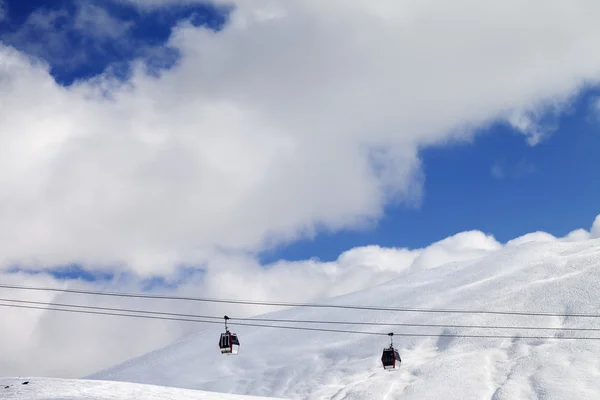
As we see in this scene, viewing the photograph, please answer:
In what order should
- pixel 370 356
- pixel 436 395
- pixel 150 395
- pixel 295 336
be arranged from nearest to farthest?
1. pixel 150 395
2. pixel 436 395
3. pixel 370 356
4. pixel 295 336

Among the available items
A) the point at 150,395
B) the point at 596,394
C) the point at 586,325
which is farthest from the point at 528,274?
the point at 150,395

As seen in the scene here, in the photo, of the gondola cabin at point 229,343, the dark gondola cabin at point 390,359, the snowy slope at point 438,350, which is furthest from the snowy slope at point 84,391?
the snowy slope at point 438,350

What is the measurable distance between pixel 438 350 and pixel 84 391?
8559cm

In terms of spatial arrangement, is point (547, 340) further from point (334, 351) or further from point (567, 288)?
point (334, 351)

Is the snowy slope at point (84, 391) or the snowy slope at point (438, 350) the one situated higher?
the snowy slope at point (438, 350)

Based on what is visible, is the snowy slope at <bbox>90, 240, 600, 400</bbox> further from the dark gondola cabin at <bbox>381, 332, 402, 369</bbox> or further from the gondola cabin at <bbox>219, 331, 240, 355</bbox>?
the gondola cabin at <bbox>219, 331, 240, 355</bbox>

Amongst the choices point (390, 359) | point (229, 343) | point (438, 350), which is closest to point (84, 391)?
A: point (229, 343)

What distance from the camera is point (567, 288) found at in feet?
393

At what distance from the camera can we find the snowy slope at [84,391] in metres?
30.5

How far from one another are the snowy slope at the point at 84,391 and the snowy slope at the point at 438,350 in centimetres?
5744

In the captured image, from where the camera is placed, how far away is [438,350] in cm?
10994

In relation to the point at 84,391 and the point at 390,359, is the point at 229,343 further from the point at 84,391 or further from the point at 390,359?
the point at 84,391

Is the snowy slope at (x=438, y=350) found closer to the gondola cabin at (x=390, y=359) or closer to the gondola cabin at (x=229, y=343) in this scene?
the gondola cabin at (x=390, y=359)

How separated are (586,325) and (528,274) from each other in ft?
98.9
